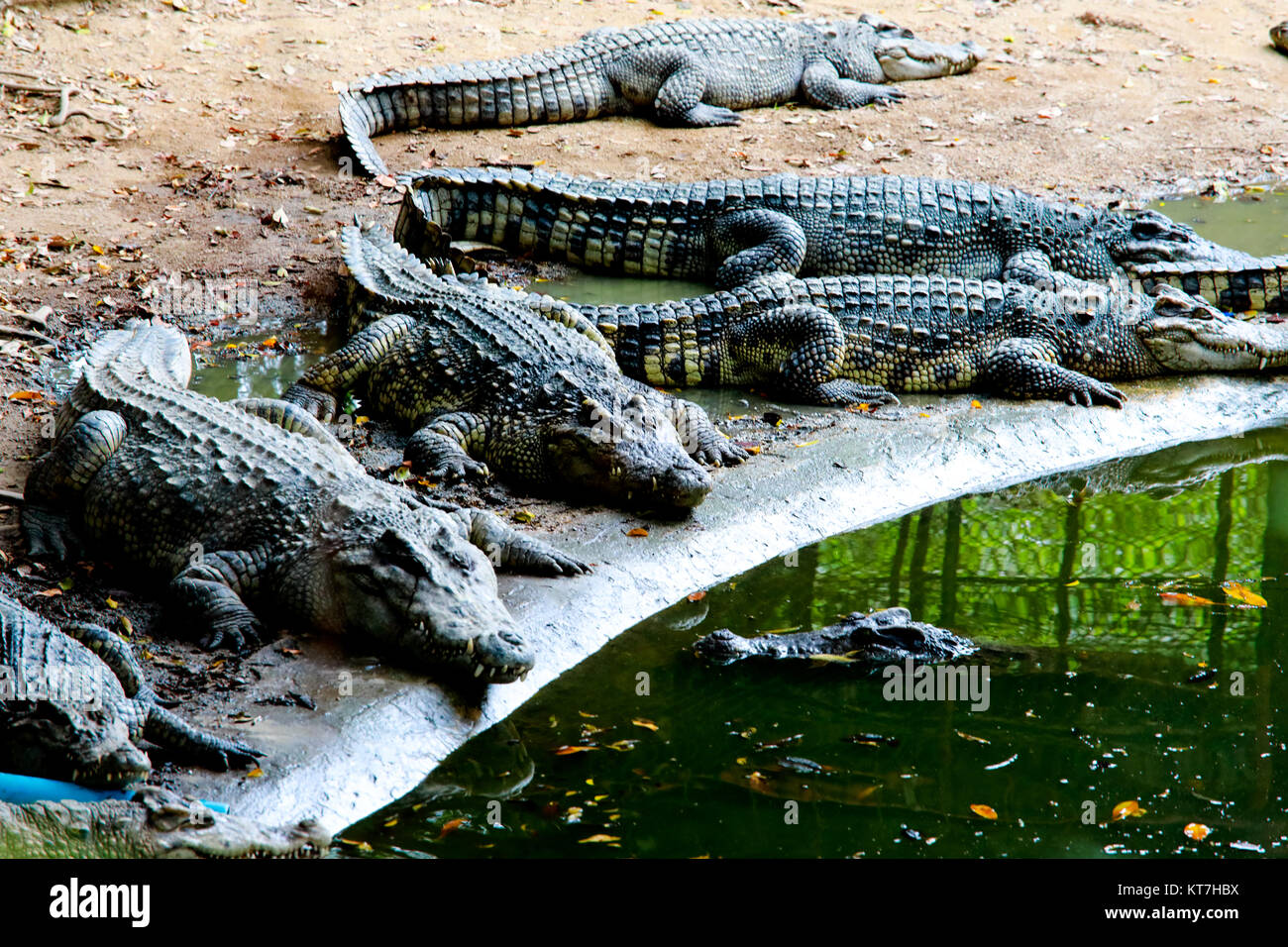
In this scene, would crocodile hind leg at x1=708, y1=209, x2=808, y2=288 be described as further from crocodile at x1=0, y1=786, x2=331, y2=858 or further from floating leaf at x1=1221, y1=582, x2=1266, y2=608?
crocodile at x1=0, y1=786, x2=331, y2=858

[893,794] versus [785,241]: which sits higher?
[785,241]

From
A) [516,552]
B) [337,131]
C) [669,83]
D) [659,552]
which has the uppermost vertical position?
[669,83]

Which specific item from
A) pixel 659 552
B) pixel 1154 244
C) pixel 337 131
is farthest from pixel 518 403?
pixel 337 131

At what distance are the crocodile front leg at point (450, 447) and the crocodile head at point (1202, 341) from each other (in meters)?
4.17

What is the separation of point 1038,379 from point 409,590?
4352mm

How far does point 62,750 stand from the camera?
363 centimetres

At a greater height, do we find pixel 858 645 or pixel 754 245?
pixel 754 245

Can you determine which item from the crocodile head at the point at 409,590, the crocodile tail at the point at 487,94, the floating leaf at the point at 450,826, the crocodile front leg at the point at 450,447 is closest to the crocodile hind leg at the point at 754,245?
the crocodile front leg at the point at 450,447

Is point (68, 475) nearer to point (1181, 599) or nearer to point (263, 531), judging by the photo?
point (263, 531)

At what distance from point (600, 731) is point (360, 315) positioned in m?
3.74

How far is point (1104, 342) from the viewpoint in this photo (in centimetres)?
773

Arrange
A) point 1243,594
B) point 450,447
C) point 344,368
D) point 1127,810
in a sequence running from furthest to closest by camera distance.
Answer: point 344,368 < point 450,447 < point 1243,594 < point 1127,810
